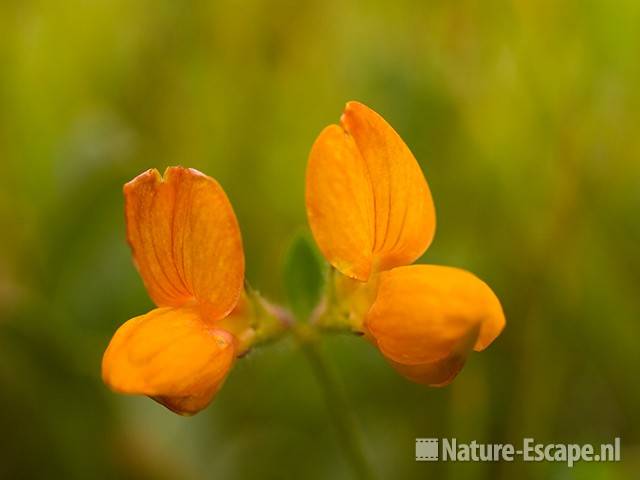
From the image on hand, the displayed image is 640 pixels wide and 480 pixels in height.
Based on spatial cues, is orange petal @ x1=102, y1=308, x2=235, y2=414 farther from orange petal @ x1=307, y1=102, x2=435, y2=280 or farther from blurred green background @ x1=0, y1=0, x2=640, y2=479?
blurred green background @ x1=0, y1=0, x2=640, y2=479

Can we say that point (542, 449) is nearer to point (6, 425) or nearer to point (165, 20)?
point (6, 425)

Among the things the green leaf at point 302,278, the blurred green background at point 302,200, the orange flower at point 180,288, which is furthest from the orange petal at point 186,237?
the blurred green background at point 302,200

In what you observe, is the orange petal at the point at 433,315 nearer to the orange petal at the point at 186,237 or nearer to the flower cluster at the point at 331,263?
the flower cluster at the point at 331,263

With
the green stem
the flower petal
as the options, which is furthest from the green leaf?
the flower petal

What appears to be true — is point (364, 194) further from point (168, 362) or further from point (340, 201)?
point (168, 362)

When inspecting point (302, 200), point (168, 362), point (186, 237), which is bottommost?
point (168, 362)

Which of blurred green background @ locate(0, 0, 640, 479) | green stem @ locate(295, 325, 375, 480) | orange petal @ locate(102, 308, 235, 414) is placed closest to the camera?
orange petal @ locate(102, 308, 235, 414)

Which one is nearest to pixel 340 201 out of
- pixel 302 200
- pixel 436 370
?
pixel 436 370
